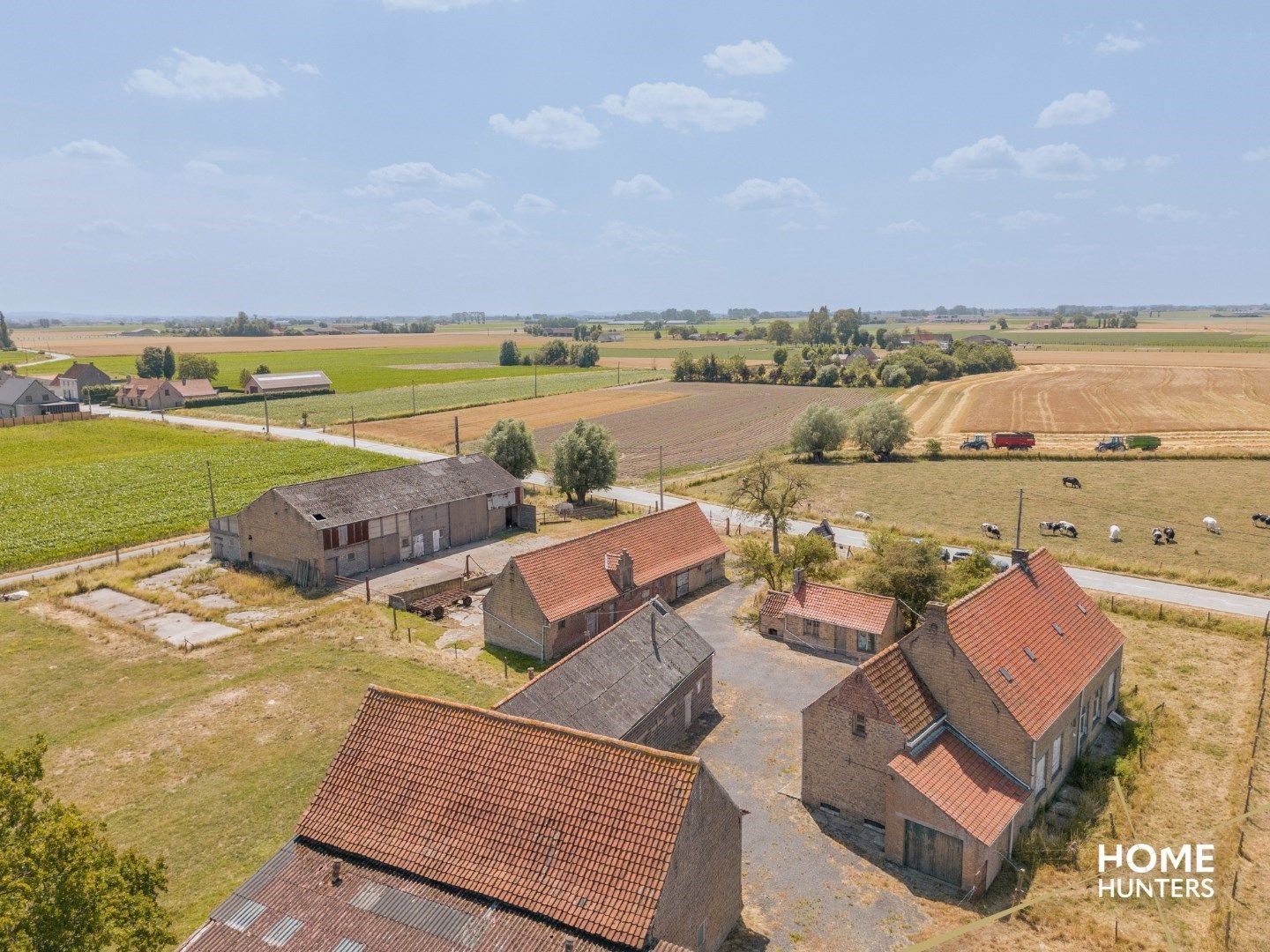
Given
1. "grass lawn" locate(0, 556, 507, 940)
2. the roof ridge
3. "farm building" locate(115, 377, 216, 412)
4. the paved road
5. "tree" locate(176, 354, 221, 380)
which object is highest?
"tree" locate(176, 354, 221, 380)

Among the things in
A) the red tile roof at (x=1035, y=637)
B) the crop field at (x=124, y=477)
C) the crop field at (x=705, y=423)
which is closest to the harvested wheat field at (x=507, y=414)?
the crop field at (x=705, y=423)

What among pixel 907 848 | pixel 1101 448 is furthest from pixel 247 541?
pixel 1101 448

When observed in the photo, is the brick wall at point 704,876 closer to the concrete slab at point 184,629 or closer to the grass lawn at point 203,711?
the grass lawn at point 203,711

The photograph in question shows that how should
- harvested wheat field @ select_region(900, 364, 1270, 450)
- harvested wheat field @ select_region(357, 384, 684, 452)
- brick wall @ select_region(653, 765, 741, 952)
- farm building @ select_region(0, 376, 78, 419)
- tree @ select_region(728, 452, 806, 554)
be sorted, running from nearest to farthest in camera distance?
brick wall @ select_region(653, 765, 741, 952)
tree @ select_region(728, 452, 806, 554)
harvested wheat field @ select_region(900, 364, 1270, 450)
harvested wheat field @ select_region(357, 384, 684, 452)
farm building @ select_region(0, 376, 78, 419)

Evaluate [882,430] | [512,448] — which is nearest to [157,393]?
[512,448]

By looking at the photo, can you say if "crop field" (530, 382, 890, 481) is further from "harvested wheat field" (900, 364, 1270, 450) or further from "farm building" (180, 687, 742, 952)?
"farm building" (180, 687, 742, 952)

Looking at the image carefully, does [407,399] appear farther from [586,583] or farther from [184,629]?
[586,583]

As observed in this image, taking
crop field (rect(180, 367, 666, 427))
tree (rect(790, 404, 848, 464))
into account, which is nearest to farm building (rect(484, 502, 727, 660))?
tree (rect(790, 404, 848, 464))

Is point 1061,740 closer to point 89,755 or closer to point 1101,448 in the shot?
point 89,755
